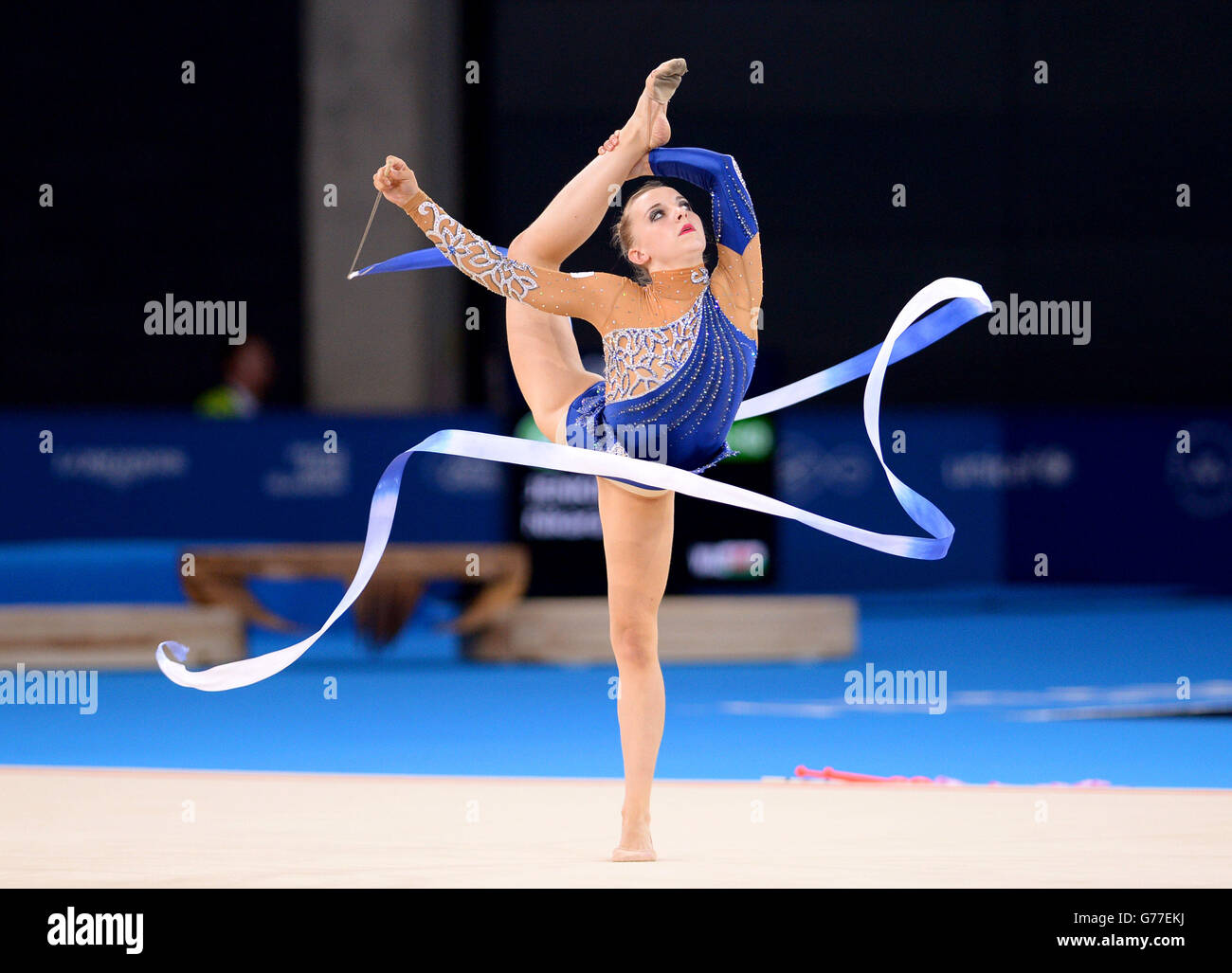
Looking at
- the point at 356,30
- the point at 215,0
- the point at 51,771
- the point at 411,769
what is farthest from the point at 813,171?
the point at 51,771

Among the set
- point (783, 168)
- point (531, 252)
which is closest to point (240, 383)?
point (783, 168)

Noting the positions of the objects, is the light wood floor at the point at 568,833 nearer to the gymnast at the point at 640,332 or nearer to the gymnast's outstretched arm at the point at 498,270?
the gymnast at the point at 640,332

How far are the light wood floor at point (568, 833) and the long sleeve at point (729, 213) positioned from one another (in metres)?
1.42

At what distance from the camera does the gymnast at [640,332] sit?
13.9ft

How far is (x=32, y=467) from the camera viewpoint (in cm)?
1250

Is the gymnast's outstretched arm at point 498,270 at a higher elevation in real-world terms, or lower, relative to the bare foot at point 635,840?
higher

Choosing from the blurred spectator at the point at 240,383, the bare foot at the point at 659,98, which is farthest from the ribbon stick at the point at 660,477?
the blurred spectator at the point at 240,383

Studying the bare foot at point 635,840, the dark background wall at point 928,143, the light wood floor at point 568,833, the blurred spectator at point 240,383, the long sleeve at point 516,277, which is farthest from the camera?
the dark background wall at point 928,143

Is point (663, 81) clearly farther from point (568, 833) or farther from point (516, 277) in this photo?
point (568, 833)

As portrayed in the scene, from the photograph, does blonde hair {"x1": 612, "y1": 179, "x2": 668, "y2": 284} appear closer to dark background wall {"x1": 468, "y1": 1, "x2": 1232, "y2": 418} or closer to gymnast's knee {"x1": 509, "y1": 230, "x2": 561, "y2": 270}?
gymnast's knee {"x1": 509, "y1": 230, "x2": 561, "y2": 270}

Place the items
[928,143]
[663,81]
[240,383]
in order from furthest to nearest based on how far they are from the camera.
→ 1. [928,143]
2. [240,383]
3. [663,81]

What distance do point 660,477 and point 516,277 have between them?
603 millimetres

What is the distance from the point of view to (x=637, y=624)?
4238mm

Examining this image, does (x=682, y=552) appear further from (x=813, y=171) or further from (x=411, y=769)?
(x=813, y=171)
